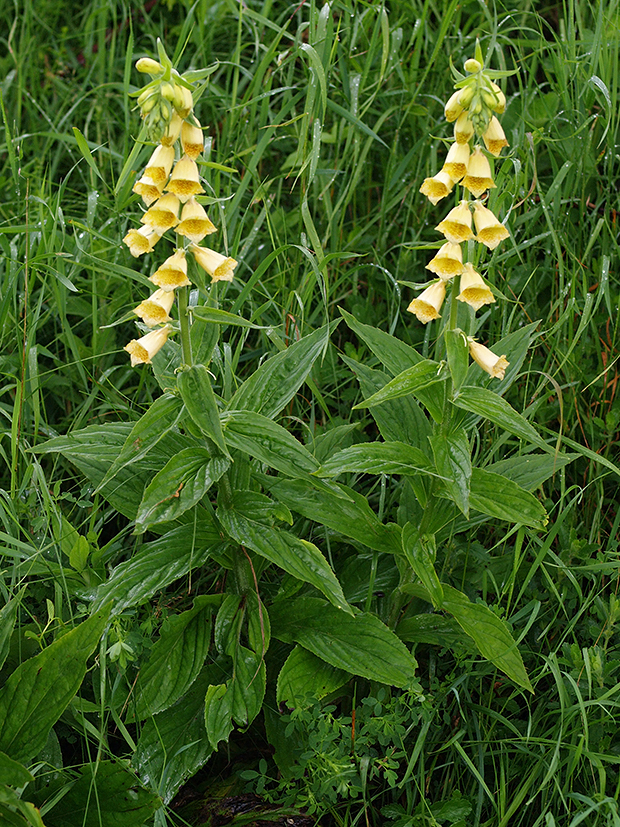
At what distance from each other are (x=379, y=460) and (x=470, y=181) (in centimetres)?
68

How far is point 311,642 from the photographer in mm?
2004

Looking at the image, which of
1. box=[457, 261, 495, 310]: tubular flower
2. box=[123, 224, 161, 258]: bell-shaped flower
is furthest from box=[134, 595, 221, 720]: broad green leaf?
box=[457, 261, 495, 310]: tubular flower

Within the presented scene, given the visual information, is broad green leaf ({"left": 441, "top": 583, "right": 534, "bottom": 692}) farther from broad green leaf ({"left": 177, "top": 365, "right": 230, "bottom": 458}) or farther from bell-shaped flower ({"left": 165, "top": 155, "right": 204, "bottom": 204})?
bell-shaped flower ({"left": 165, "top": 155, "right": 204, "bottom": 204})

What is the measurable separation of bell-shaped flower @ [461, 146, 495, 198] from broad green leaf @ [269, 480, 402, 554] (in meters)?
0.79

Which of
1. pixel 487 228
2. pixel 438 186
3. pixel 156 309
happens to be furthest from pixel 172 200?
pixel 487 228

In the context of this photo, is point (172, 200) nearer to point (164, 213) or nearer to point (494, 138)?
point (164, 213)

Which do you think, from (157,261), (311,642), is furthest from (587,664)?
(157,261)

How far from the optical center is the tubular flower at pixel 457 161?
1.77m

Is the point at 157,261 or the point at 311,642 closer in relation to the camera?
the point at 311,642

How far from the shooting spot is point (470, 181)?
179 cm

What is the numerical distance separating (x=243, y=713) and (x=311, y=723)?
166 millimetres

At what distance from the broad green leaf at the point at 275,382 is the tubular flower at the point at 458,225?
404 mm

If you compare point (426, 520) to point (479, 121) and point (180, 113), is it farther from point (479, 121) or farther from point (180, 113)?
point (180, 113)

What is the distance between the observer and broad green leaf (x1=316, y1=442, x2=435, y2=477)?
1.84 metres
